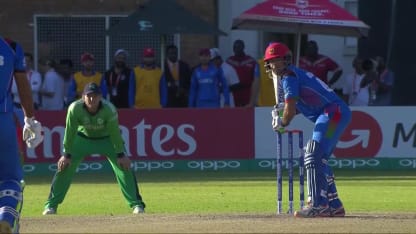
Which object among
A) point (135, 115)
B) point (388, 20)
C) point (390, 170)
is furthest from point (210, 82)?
point (388, 20)

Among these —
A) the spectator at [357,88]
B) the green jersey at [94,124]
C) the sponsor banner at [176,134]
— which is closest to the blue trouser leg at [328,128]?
the green jersey at [94,124]

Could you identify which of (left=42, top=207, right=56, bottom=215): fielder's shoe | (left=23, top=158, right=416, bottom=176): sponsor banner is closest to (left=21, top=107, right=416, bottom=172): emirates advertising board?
(left=23, top=158, right=416, bottom=176): sponsor banner

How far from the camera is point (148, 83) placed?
2197 cm

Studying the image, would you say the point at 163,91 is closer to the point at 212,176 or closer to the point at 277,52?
the point at 212,176

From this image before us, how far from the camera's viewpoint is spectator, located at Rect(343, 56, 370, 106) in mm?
22594

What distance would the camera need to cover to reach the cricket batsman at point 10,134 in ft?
32.5

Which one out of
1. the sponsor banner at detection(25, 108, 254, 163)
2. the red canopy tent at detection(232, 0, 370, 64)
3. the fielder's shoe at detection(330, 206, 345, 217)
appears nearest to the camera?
the fielder's shoe at detection(330, 206, 345, 217)

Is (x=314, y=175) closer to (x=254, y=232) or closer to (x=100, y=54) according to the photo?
(x=254, y=232)

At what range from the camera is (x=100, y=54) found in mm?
27812

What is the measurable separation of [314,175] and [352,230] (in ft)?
5.14

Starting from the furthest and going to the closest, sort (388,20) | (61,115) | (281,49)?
(388,20), (61,115), (281,49)

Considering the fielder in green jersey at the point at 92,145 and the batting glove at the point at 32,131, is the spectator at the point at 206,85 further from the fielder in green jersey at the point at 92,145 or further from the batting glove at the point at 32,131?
the batting glove at the point at 32,131

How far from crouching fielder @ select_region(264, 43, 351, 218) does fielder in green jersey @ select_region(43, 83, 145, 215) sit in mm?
2668

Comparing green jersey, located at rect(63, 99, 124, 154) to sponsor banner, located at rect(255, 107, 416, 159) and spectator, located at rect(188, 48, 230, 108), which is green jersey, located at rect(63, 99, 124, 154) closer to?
spectator, located at rect(188, 48, 230, 108)
